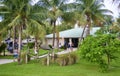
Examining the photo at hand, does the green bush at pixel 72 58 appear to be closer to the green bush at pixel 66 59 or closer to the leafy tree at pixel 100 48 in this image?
the green bush at pixel 66 59

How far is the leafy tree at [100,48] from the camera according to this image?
744 inches

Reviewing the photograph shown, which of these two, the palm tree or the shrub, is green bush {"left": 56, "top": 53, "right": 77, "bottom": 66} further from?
the palm tree

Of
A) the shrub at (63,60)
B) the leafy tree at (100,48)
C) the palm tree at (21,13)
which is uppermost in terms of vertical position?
the palm tree at (21,13)

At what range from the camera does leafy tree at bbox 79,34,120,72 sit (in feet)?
62.0

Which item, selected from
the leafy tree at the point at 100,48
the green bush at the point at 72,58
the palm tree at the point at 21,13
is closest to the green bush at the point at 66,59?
the green bush at the point at 72,58

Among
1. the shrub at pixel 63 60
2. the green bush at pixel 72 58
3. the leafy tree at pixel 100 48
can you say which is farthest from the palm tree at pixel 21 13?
the leafy tree at pixel 100 48

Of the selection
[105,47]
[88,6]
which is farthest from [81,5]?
[105,47]

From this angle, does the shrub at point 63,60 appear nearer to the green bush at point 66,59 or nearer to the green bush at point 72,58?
the green bush at point 66,59

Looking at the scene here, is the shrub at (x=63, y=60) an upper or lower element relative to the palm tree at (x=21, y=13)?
lower

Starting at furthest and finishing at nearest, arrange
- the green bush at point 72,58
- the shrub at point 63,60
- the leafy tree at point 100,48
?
the green bush at point 72,58 < the shrub at point 63,60 < the leafy tree at point 100,48

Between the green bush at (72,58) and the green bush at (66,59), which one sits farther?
the green bush at (72,58)

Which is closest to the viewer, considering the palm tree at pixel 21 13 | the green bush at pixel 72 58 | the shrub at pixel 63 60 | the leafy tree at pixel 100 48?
the leafy tree at pixel 100 48

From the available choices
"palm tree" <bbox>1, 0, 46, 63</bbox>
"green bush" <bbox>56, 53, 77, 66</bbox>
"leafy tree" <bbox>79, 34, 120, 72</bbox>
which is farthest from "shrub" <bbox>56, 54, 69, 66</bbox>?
"palm tree" <bbox>1, 0, 46, 63</bbox>

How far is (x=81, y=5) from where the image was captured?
37688 millimetres
